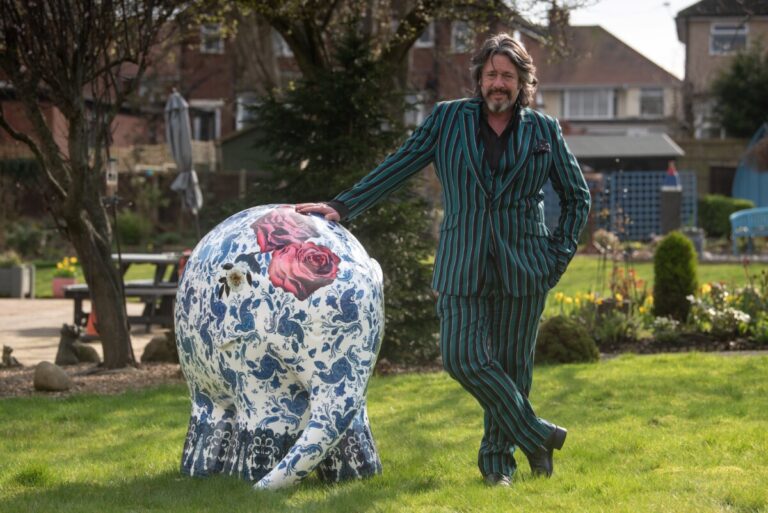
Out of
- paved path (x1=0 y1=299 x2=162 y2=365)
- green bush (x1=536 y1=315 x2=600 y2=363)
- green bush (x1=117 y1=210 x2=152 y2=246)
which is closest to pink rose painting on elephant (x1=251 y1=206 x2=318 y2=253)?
green bush (x1=536 y1=315 x2=600 y2=363)

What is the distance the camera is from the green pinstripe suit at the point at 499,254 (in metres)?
5.43

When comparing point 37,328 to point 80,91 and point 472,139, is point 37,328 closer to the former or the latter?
point 80,91

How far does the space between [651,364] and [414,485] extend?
5.05 m

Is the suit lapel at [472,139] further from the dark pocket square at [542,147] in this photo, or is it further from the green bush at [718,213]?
the green bush at [718,213]

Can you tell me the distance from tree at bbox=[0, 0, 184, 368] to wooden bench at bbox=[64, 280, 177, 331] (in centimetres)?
347

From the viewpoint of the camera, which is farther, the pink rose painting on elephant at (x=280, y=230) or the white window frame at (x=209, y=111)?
the white window frame at (x=209, y=111)

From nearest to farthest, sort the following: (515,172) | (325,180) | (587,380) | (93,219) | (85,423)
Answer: (515,172) → (85,423) → (587,380) → (325,180) → (93,219)

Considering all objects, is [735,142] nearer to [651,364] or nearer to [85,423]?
[651,364]

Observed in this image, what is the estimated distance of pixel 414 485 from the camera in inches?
225

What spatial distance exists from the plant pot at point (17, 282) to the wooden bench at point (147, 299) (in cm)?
496

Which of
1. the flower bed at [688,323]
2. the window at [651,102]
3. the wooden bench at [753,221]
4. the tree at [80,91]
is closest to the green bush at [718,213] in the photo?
the wooden bench at [753,221]

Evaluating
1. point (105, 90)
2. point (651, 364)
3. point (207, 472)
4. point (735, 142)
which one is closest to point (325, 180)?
point (105, 90)

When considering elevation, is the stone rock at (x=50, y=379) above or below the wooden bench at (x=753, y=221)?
below

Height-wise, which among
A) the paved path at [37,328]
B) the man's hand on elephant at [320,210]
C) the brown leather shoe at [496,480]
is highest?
the man's hand on elephant at [320,210]
